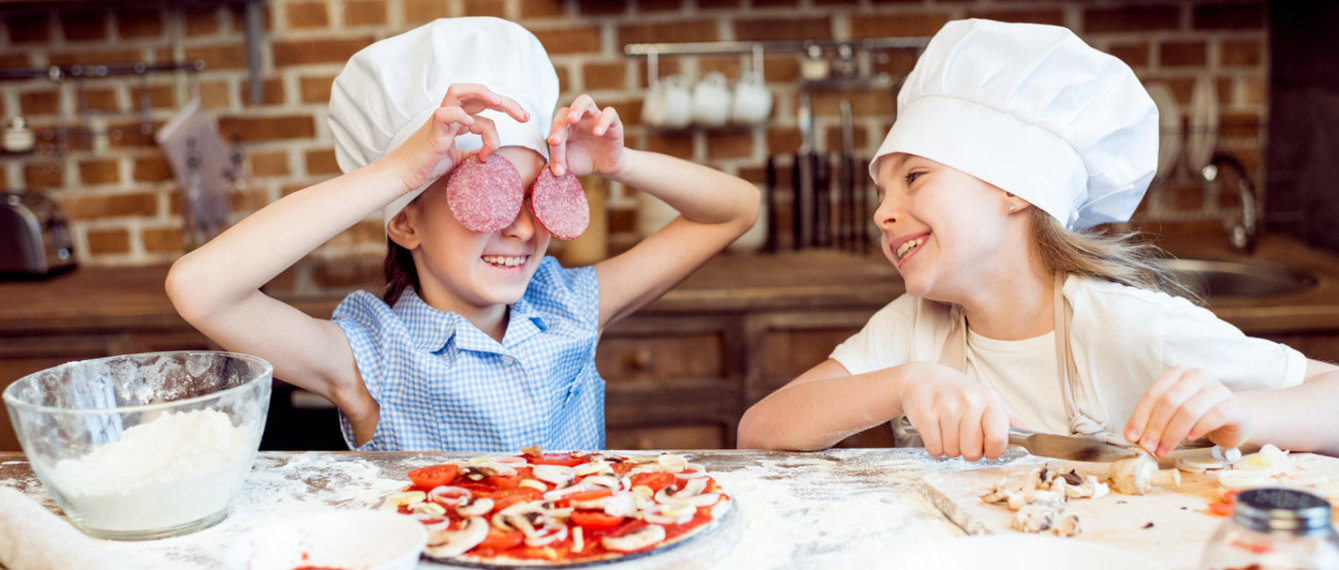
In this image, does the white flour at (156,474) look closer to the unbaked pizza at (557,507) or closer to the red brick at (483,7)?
the unbaked pizza at (557,507)

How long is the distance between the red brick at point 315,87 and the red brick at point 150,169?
36 cm

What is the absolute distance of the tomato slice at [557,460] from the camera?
1021mm

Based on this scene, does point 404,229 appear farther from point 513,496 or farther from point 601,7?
point 601,7

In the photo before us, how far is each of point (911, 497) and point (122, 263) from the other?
2.23m

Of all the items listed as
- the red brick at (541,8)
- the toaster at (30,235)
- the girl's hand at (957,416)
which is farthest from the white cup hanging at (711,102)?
the girl's hand at (957,416)

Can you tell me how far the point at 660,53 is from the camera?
253 cm

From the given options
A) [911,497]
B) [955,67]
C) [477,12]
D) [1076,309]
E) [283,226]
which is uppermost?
[477,12]

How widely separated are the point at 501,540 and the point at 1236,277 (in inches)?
74.3

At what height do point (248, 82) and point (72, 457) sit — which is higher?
point (248, 82)

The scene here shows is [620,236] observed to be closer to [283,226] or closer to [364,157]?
[364,157]

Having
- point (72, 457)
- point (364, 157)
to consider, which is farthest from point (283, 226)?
point (72, 457)

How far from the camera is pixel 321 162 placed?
2.60 metres

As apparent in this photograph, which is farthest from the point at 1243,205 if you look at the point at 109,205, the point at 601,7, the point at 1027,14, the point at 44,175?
the point at 44,175

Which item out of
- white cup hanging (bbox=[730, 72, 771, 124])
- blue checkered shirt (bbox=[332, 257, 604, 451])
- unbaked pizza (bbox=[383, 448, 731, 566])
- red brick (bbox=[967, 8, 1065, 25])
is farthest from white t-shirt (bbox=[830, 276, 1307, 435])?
red brick (bbox=[967, 8, 1065, 25])
